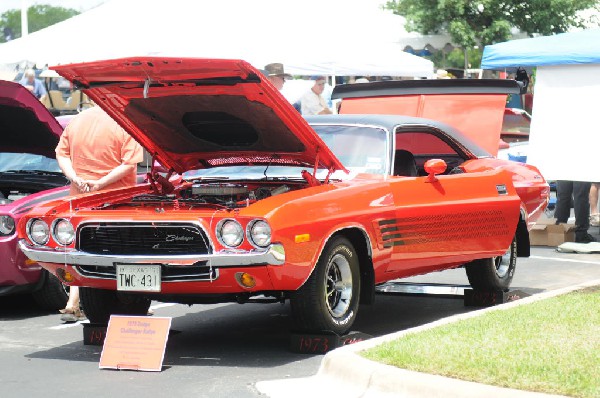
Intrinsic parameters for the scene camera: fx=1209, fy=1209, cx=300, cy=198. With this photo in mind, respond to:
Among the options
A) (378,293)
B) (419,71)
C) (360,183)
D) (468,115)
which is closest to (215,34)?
(419,71)

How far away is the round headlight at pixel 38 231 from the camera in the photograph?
795 centimetres

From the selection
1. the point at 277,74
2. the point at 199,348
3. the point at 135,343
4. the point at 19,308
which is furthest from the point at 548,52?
the point at 135,343

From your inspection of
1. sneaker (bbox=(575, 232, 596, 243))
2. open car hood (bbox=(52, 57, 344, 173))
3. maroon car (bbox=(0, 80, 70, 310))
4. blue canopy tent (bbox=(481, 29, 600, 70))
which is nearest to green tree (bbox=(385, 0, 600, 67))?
blue canopy tent (bbox=(481, 29, 600, 70))

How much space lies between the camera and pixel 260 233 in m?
7.30

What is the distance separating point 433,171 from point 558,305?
4.34 feet

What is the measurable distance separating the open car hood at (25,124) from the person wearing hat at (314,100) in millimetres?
8267

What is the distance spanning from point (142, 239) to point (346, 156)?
1.92 metres

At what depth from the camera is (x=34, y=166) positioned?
10.9 m

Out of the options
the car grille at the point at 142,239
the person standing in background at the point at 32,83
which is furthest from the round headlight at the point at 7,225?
the person standing in background at the point at 32,83

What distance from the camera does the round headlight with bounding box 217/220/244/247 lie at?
7312 mm

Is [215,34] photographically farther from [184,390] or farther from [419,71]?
[184,390]

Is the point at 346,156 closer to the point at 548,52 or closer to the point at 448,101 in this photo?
the point at 448,101

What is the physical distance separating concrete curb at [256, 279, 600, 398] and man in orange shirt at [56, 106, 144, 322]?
305 cm

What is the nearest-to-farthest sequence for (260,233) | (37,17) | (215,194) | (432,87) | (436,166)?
(260,233) → (215,194) → (436,166) → (432,87) → (37,17)
